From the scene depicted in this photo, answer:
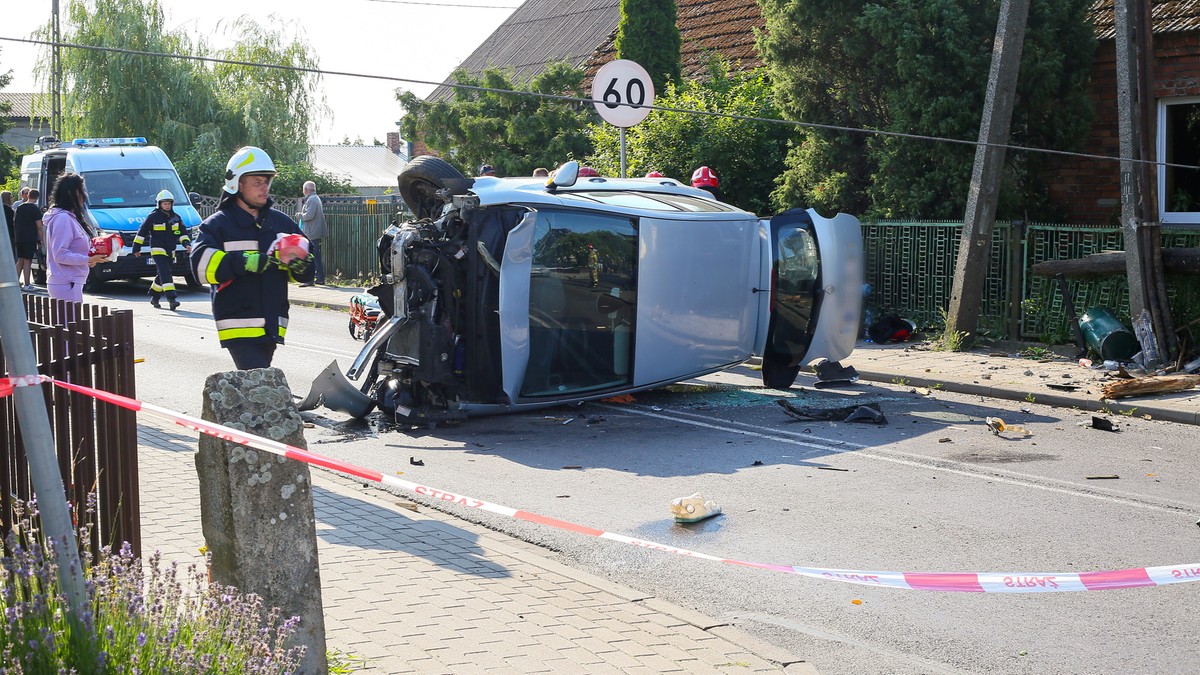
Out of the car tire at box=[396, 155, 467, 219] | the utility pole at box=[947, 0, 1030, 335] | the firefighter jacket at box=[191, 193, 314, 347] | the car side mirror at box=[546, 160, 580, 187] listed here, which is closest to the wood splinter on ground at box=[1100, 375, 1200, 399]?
the utility pole at box=[947, 0, 1030, 335]

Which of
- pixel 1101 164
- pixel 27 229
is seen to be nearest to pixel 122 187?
pixel 27 229

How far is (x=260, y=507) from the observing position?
4.00 m

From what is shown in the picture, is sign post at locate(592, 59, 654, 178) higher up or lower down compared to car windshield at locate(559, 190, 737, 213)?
higher up

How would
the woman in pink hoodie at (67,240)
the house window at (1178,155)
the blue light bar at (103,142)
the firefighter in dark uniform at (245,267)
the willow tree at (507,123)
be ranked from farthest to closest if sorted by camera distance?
the blue light bar at (103,142) < the willow tree at (507,123) < the house window at (1178,155) < the woman in pink hoodie at (67,240) < the firefighter in dark uniform at (245,267)

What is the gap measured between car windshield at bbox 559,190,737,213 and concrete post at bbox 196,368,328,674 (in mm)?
6103

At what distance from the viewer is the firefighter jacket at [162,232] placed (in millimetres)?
19750

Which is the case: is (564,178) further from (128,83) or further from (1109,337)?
(128,83)

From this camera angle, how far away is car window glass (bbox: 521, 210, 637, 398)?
966cm

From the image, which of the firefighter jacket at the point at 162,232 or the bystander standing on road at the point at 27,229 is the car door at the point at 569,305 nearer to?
the firefighter jacket at the point at 162,232

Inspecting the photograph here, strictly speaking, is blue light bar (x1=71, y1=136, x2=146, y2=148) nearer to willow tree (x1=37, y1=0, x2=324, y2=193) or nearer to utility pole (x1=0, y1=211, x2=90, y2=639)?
willow tree (x1=37, y1=0, x2=324, y2=193)

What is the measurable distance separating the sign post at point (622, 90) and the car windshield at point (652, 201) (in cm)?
354

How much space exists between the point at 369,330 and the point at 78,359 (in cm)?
726

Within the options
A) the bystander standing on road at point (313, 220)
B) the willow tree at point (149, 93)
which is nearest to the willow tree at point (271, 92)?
the willow tree at point (149, 93)

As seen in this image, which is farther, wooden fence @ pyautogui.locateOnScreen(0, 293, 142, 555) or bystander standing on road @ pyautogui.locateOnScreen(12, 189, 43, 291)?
bystander standing on road @ pyautogui.locateOnScreen(12, 189, 43, 291)
